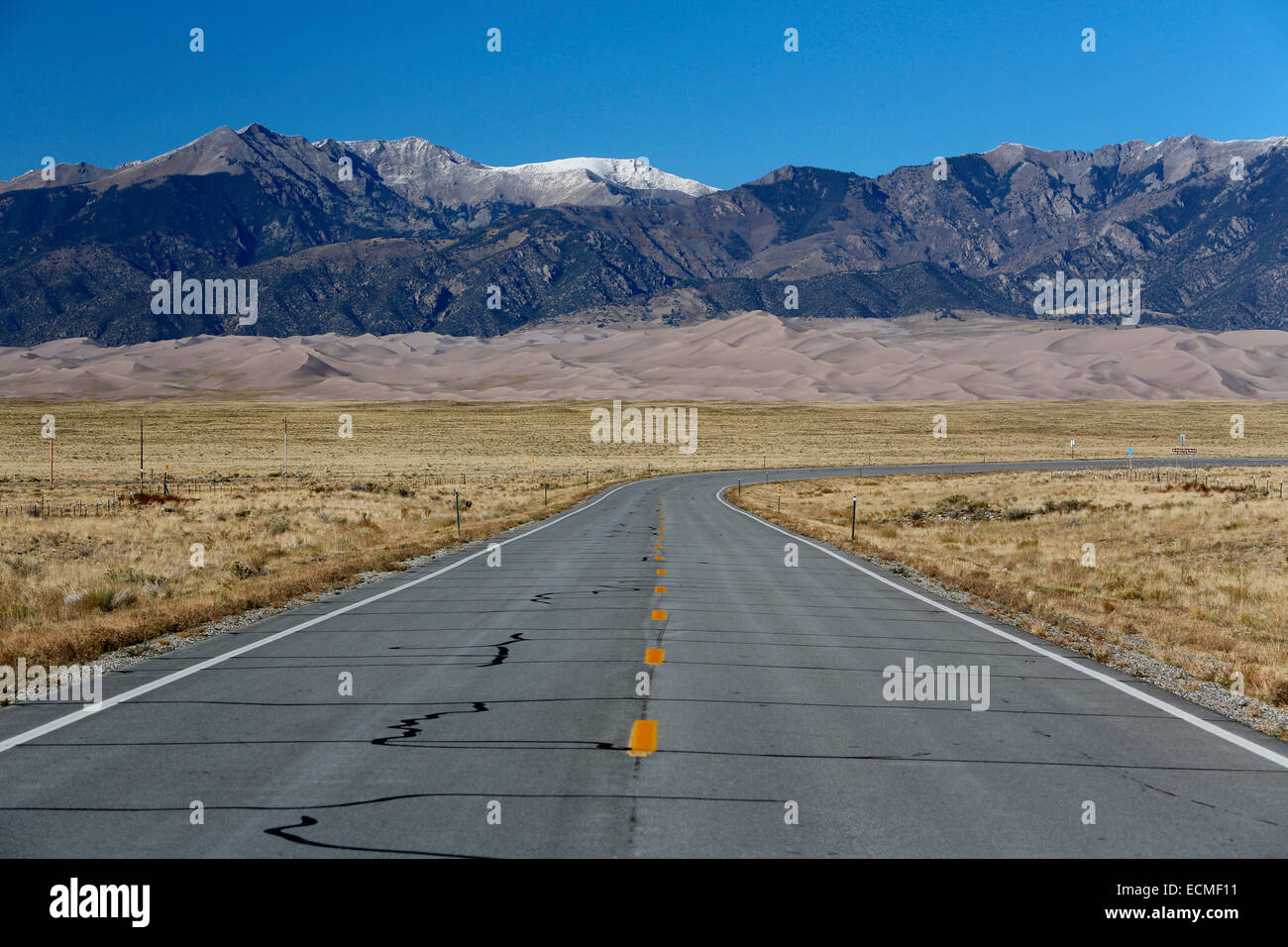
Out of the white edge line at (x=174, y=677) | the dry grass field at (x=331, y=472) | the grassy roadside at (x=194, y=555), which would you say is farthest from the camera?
the dry grass field at (x=331, y=472)

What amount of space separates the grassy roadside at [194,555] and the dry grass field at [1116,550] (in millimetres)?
10616

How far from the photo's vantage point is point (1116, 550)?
28.3 meters

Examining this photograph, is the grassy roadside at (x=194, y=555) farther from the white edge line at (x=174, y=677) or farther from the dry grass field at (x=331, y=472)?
A: the white edge line at (x=174, y=677)

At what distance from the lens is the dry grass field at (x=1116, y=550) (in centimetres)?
1373

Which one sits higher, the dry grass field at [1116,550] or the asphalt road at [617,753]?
the asphalt road at [617,753]


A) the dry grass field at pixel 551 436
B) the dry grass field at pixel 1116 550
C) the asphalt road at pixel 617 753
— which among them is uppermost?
the dry grass field at pixel 551 436

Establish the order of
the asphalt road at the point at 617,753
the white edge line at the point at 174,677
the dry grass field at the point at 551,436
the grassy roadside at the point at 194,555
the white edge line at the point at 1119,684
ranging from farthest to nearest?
the dry grass field at the point at 551,436
the grassy roadside at the point at 194,555
the white edge line at the point at 1119,684
the white edge line at the point at 174,677
the asphalt road at the point at 617,753

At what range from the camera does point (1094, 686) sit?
952cm

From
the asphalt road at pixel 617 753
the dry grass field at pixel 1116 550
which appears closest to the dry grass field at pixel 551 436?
the dry grass field at pixel 1116 550

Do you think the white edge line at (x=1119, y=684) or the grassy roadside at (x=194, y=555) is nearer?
the white edge line at (x=1119, y=684)

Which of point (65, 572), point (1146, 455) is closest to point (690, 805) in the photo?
point (65, 572)

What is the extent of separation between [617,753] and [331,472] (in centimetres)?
7585

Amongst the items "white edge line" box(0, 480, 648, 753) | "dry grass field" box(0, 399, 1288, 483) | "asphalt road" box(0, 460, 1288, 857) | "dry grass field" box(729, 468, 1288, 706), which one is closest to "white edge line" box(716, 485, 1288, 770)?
"asphalt road" box(0, 460, 1288, 857)
